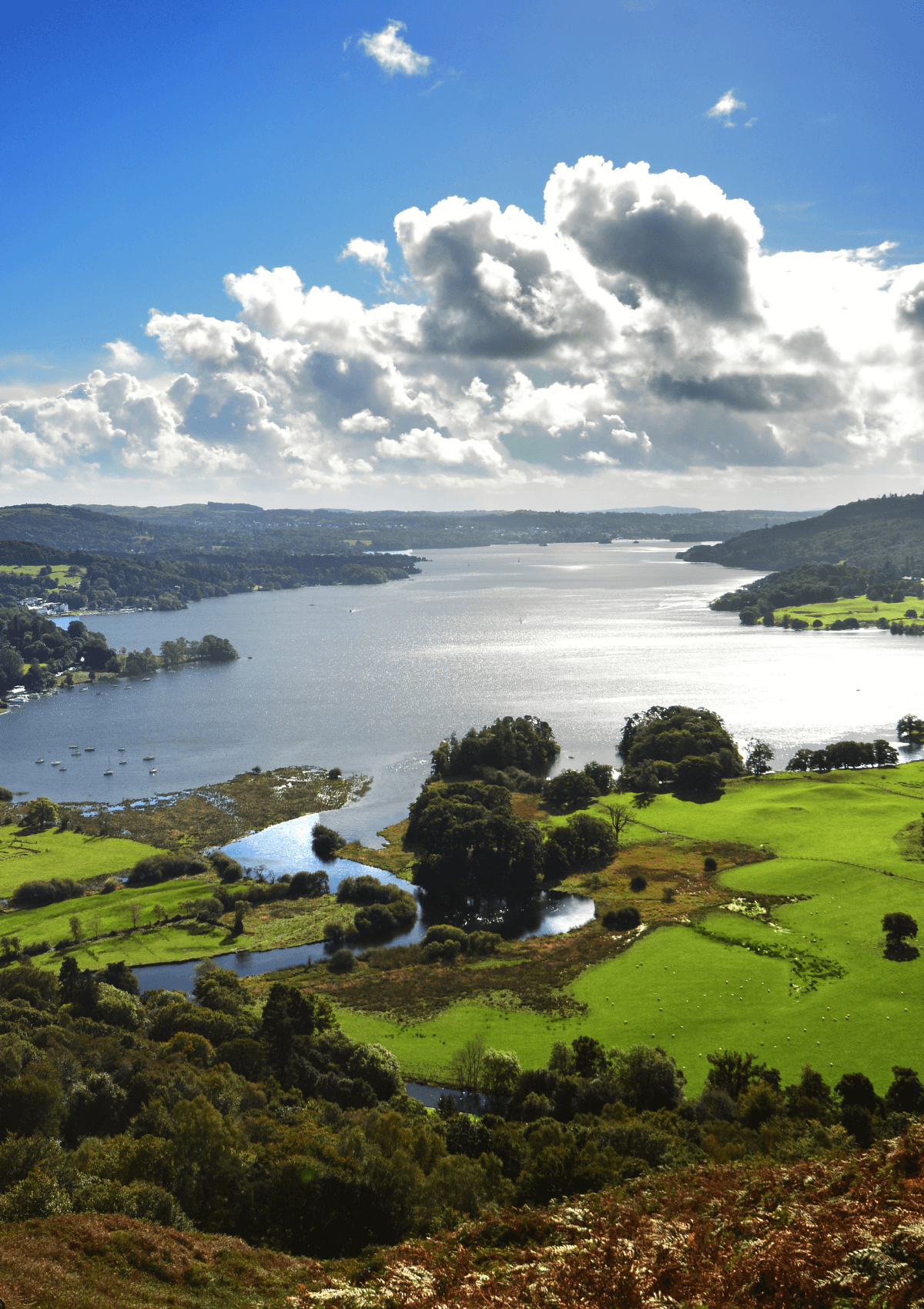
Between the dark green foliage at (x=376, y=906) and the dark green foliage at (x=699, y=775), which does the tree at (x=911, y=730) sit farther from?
the dark green foliage at (x=376, y=906)

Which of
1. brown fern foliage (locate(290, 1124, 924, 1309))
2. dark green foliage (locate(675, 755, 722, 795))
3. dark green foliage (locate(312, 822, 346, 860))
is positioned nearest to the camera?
brown fern foliage (locate(290, 1124, 924, 1309))

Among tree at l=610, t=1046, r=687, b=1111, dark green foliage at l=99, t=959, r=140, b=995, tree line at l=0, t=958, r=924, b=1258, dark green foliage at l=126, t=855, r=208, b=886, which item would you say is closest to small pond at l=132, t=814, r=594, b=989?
dark green foliage at l=99, t=959, r=140, b=995

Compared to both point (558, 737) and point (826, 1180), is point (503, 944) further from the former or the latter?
point (558, 737)

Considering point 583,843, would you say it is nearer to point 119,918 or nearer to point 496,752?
point 496,752

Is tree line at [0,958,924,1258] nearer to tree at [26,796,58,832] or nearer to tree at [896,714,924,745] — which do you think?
tree at [26,796,58,832]

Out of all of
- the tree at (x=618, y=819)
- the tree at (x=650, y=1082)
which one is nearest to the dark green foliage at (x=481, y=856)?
the tree at (x=618, y=819)

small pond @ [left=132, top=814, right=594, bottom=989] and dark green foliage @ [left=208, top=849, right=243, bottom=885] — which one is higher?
dark green foliage @ [left=208, top=849, right=243, bottom=885]
